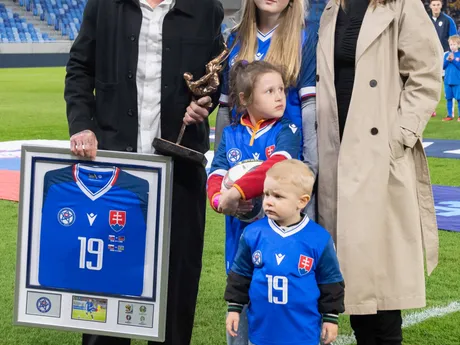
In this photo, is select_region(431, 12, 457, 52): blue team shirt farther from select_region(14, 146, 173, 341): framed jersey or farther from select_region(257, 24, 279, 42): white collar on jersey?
select_region(14, 146, 173, 341): framed jersey

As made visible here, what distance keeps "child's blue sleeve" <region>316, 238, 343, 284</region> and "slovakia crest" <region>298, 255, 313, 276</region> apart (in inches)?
1.6

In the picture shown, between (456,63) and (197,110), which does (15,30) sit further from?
(197,110)

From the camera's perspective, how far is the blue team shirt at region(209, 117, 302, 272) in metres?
3.24

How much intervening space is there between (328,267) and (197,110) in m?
0.85

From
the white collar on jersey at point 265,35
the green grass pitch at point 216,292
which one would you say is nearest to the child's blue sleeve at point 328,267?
the white collar on jersey at point 265,35

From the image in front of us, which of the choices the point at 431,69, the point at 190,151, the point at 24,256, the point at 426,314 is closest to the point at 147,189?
the point at 190,151

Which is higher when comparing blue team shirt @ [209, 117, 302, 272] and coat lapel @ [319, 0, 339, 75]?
coat lapel @ [319, 0, 339, 75]

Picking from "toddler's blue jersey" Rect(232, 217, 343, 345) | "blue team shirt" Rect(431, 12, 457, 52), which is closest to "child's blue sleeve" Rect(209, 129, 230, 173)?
"toddler's blue jersey" Rect(232, 217, 343, 345)

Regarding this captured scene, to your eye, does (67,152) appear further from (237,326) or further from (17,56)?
(17,56)

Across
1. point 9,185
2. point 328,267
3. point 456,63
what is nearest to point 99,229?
point 328,267

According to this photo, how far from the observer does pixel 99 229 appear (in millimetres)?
3547

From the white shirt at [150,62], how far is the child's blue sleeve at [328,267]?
96 centimetres

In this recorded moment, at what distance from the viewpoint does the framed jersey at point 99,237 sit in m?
3.53

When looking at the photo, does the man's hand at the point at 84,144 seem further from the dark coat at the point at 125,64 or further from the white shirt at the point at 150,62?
the white shirt at the point at 150,62
